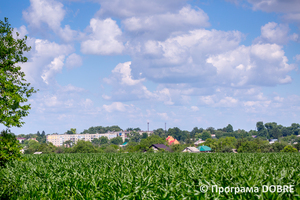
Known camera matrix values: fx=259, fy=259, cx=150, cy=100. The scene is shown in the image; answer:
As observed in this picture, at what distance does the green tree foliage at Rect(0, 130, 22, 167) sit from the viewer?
60.3 ft

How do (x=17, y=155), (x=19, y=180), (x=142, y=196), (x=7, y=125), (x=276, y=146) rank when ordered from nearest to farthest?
(x=142, y=196), (x=19, y=180), (x=7, y=125), (x=17, y=155), (x=276, y=146)

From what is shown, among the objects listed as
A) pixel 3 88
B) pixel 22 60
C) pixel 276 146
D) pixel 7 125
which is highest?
pixel 22 60

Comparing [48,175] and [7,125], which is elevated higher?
[7,125]

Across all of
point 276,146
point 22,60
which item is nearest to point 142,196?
point 22,60

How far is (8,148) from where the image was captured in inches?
730

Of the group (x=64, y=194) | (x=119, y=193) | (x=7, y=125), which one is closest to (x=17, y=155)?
(x=7, y=125)

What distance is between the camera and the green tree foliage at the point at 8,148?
18375 millimetres

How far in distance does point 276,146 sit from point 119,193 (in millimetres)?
90675

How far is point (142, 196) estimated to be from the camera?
8.91 m

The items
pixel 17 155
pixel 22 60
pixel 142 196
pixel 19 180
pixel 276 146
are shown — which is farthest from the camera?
pixel 276 146

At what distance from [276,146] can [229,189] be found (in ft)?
292

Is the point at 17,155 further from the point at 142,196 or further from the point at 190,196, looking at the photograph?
the point at 190,196

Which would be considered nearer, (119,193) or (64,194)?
(119,193)

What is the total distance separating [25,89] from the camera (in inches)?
811
